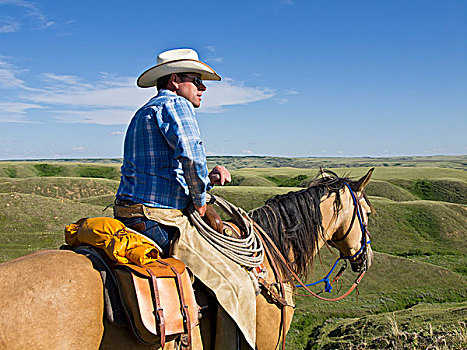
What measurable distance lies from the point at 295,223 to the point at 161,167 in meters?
2.43

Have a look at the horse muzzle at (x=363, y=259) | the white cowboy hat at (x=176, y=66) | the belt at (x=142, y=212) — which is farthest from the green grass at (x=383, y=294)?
the white cowboy hat at (x=176, y=66)

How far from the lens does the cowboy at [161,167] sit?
345 cm

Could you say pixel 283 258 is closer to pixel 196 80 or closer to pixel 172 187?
pixel 172 187

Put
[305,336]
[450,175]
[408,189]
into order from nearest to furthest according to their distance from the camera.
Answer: [305,336] < [408,189] < [450,175]

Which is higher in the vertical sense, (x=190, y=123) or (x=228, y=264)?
(x=190, y=123)

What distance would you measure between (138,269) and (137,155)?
1.10 metres

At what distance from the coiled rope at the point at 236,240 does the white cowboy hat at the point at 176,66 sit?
141 cm

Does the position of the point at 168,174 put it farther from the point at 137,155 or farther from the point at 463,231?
the point at 463,231

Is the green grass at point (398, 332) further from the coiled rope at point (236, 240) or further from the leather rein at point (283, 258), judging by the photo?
the coiled rope at point (236, 240)

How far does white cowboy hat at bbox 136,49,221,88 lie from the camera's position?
3818mm

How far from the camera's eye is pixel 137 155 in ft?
11.7

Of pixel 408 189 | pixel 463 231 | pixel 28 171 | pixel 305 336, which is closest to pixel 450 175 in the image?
pixel 408 189

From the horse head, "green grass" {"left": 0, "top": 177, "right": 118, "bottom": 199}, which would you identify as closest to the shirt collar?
the horse head

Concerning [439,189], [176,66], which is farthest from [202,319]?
[439,189]
